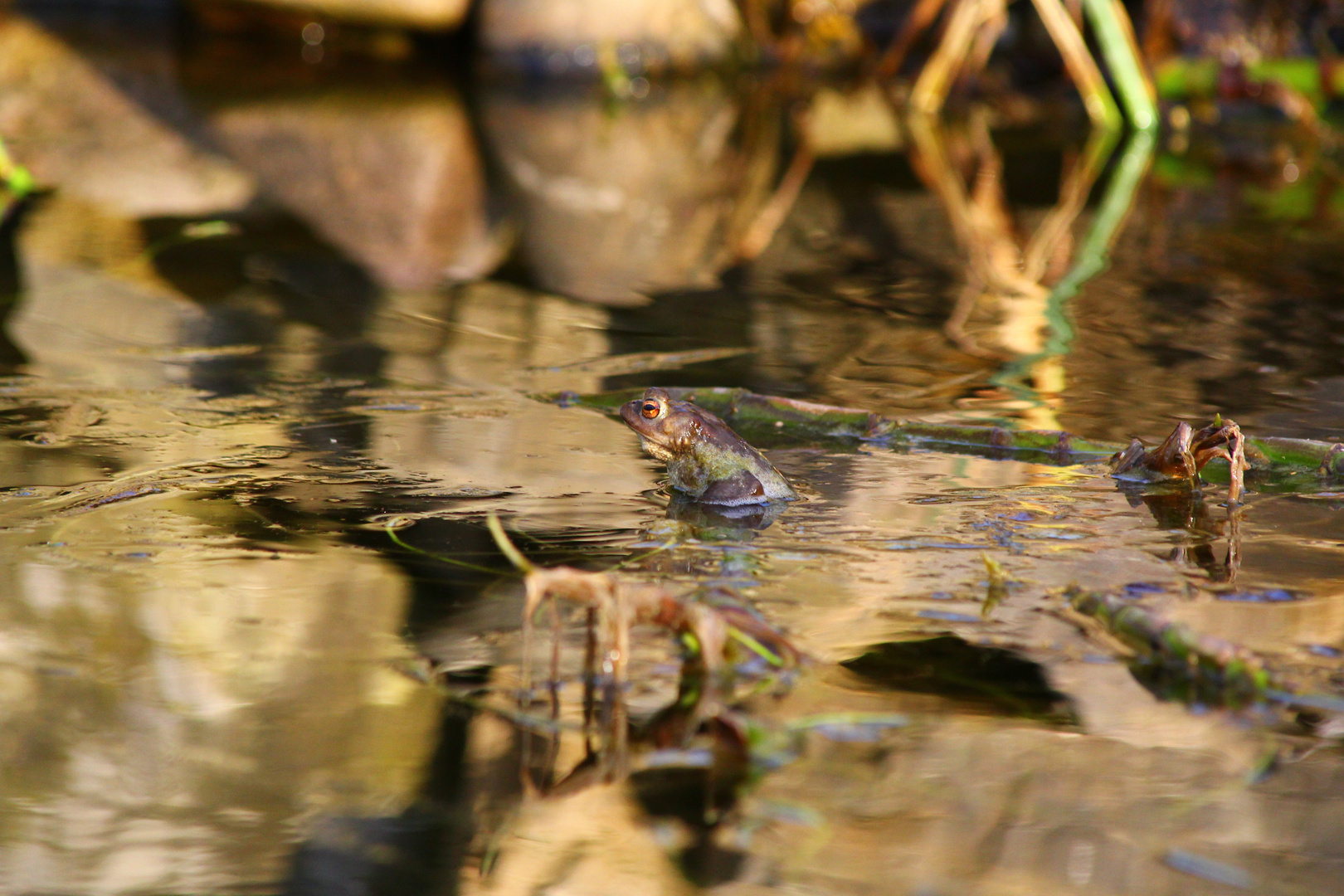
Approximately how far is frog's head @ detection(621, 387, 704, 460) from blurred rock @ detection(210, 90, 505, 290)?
2286mm

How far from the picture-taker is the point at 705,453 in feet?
9.93

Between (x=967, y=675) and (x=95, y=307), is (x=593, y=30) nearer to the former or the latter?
(x=95, y=307)

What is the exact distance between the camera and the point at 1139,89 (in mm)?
9961

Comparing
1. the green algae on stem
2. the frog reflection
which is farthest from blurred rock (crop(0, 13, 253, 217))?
the green algae on stem

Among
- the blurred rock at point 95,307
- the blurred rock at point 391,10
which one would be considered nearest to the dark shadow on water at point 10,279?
the blurred rock at point 95,307

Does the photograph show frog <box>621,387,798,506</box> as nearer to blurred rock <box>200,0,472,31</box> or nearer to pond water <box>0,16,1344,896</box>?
pond water <box>0,16,1344,896</box>

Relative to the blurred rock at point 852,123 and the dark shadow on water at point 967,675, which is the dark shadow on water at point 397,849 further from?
the blurred rock at point 852,123

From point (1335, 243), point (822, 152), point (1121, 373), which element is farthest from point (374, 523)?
point (822, 152)

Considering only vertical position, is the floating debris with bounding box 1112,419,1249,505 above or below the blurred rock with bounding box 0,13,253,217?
below

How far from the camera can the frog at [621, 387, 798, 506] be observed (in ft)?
9.81

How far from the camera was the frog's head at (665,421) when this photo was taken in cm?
304

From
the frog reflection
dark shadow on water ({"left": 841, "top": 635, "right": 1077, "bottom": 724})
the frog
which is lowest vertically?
dark shadow on water ({"left": 841, "top": 635, "right": 1077, "bottom": 724})

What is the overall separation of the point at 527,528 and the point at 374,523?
0.31 meters

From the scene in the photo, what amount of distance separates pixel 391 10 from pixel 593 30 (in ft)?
6.06
